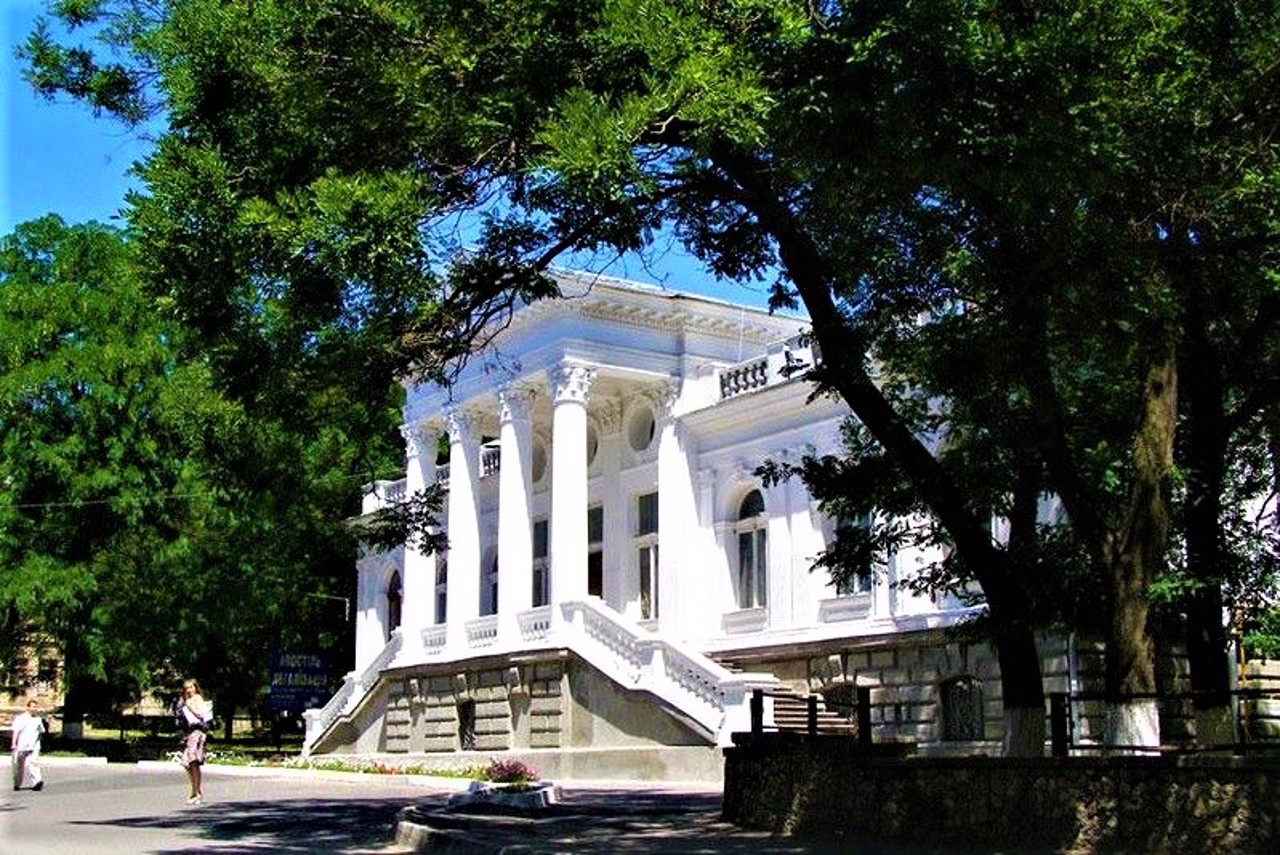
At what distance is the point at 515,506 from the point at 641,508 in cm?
338

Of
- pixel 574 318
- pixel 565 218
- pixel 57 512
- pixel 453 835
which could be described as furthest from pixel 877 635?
pixel 57 512

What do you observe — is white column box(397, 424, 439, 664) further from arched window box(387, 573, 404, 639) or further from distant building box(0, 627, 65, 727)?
distant building box(0, 627, 65, 727)

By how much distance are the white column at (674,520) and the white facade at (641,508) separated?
0.04m

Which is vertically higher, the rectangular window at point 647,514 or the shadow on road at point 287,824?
the rectangular window at point 647,514

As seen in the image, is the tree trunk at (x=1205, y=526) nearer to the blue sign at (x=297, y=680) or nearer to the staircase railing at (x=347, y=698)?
the staircase railing at (x=347, y=698)

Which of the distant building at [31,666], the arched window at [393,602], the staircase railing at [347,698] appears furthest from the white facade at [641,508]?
the distant building at [31,666]

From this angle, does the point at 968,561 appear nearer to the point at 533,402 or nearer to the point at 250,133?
the point at 250,133

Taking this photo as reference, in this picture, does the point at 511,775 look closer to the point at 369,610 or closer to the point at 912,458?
the point at 912,458

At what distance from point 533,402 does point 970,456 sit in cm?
2171

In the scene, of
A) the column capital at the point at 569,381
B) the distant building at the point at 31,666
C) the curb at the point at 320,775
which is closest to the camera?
the curb at the point at 320,775

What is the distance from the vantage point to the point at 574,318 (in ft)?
115

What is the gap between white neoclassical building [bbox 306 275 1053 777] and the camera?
29859mm

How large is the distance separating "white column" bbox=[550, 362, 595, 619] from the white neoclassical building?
4 centimetres

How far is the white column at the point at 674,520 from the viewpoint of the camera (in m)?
35.6
